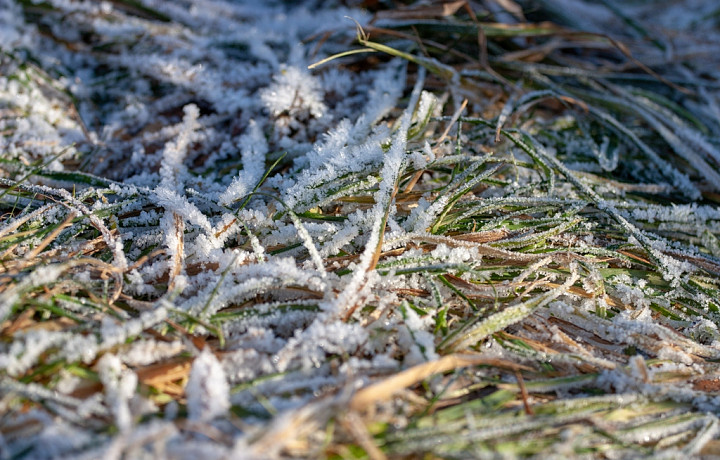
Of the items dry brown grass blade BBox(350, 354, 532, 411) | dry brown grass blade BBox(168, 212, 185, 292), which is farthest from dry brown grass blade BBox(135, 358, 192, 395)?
dry brown grass blade BBox(350, 354, 532, 411)

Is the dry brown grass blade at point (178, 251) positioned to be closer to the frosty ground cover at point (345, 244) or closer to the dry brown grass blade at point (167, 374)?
the frosty ground cover at point (345, 244)

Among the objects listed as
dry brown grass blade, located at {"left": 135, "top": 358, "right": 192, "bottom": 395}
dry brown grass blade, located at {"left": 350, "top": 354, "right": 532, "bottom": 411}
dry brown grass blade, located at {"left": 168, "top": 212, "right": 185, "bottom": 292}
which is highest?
dry brown grass blade, located at {"left": 168, "top": 212, "right": 185, "bottom": 292}

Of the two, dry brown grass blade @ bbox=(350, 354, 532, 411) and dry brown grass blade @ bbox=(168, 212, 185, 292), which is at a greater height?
dry brown grass blade @ bbox=(168, 212, 185, 292)

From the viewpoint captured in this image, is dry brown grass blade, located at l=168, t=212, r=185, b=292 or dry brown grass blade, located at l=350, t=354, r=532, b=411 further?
dry brown grass blade, located at l=168, t=212, r=185, b=292

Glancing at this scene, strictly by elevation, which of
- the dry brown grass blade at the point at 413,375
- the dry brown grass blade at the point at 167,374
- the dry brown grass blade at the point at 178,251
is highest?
the dry brown grass blade at the point at 178,251

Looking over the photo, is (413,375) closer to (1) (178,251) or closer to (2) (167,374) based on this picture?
(2) (167,374)

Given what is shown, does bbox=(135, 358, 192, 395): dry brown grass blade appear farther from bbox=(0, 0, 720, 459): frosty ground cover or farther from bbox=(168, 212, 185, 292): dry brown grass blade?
bbox=(168, 212, 185, 292): dry brown grass blade

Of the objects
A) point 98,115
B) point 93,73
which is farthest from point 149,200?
point 93,73

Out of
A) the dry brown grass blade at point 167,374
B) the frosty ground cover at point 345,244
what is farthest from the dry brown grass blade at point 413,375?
the dry brown grass blade at point 167,374
